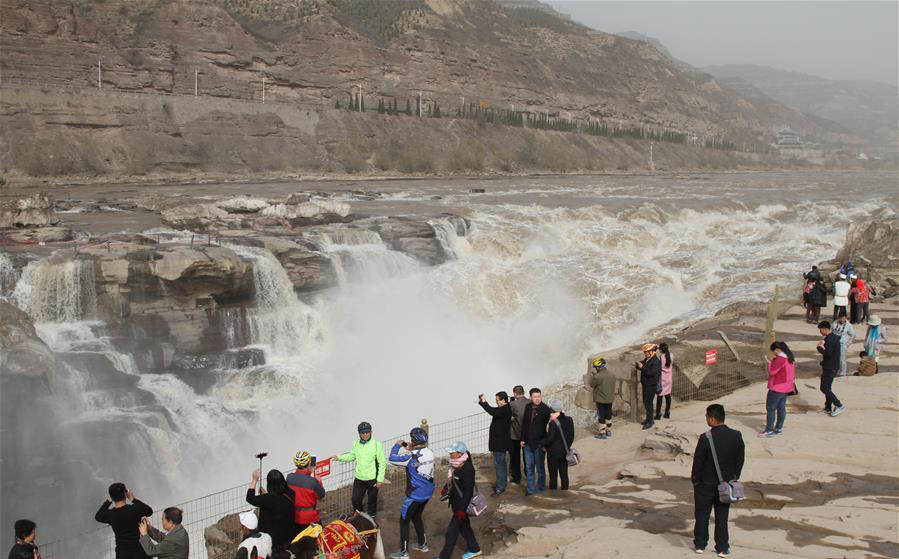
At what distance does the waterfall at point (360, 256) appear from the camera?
2133cm

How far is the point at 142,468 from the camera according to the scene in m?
12.8

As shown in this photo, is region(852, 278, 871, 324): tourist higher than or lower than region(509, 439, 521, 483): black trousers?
higher

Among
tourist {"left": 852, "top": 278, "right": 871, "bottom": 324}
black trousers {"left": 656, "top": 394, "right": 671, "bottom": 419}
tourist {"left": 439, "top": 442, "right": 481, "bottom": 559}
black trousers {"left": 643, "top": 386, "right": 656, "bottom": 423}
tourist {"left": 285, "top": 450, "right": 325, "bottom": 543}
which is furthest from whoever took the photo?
tourist {"left": 852, "top": 278, "right": 871, "bottom": 324}

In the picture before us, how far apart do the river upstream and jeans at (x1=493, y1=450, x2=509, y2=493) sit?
6839 mm

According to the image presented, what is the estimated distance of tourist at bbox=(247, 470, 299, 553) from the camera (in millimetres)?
5578

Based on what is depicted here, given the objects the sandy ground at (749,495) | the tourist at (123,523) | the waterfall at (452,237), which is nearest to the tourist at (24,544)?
the tourist at (123,523)

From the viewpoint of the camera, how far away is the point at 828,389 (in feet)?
29.5

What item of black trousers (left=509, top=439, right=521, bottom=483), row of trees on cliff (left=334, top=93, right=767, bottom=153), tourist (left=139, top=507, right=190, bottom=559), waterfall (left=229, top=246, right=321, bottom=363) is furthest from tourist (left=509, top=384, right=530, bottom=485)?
row of trees on cliff (left=334, top=93, right=767, bottom=153)

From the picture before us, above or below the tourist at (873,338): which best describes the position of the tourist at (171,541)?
below

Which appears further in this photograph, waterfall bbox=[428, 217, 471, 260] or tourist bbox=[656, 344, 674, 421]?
waterfall bbox=[428, 217, 471, 260]

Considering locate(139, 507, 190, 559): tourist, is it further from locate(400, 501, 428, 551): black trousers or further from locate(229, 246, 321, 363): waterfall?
locate(229, 246, 321, 363): waterfall

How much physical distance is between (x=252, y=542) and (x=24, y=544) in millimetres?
1609

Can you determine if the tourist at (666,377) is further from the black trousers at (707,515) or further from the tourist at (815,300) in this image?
the tourist at (815,300)

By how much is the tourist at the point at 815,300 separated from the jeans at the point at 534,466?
9501 millimetres
